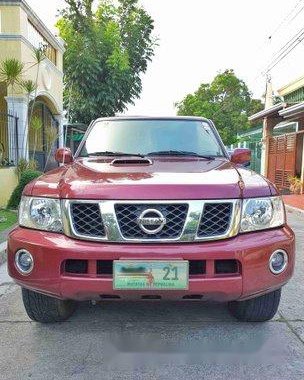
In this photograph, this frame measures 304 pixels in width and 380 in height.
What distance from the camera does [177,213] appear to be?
8.98 ft

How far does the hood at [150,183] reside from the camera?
8.97 feet

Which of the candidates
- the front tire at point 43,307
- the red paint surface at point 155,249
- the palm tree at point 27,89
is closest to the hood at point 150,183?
the red paint surface at point 155,249

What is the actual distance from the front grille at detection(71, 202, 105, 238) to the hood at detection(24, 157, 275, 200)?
7cm

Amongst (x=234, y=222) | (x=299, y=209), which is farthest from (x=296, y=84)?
(x=234, y=222)

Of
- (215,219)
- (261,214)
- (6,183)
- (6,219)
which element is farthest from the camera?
(6,183)

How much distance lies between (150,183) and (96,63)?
19.3 metres

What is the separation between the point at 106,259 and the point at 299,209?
855 cm

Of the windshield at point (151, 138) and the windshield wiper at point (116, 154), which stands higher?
the windshield at point (151, 138)

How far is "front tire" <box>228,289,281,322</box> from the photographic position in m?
3.19

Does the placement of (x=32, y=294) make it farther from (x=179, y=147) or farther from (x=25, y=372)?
(x=179, y=147)

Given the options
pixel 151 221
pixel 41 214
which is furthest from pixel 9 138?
pixel 151 221

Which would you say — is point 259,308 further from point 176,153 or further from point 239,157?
point 176,153

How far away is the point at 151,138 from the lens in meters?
4.19

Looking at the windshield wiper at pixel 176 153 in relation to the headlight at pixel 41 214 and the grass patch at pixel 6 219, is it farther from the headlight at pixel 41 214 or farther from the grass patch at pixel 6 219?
the grass patch at pixel 6 219
